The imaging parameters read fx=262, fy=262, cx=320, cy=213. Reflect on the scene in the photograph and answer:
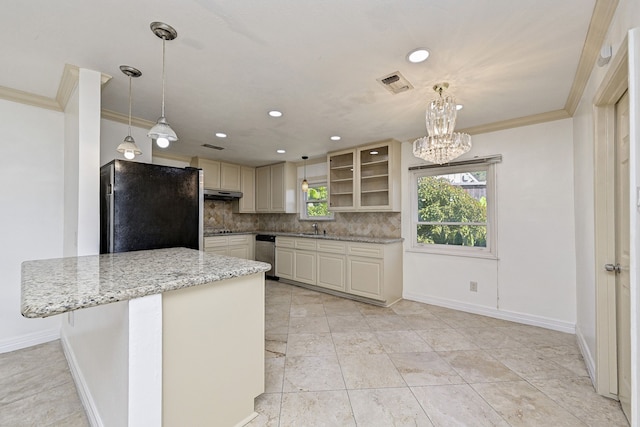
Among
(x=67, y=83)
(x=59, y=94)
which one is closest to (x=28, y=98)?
(x=59, y=94)

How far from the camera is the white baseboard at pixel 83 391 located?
1498mm

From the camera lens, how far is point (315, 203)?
524 cm

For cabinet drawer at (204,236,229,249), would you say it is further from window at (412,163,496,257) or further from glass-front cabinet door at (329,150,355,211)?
window at (412,163,496,257)

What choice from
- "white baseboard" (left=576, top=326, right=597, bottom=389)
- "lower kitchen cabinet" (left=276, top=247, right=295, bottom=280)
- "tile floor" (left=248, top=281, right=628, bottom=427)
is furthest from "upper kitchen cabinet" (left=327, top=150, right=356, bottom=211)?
→ "white baseboard" (left=576, top=326, right=597, bottom=389)

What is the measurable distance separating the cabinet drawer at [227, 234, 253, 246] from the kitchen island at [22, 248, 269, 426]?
3.24 m

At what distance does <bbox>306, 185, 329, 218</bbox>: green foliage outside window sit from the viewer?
5.10m

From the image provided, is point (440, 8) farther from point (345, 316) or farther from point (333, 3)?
point (345, 316)

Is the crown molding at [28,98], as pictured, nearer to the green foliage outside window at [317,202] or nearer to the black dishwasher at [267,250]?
the black dishwasher at [267,250]

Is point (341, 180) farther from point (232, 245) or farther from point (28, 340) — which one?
point (28, 340)

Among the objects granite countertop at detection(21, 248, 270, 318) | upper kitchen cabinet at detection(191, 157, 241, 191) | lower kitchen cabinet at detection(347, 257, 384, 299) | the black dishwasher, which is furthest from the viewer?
the black dishwasher

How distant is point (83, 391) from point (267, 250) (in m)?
3.41

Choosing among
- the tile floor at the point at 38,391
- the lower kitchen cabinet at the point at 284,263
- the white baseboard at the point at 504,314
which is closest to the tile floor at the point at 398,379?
the tile floor at the point at 38,391

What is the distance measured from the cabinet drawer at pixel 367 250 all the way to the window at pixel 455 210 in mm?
632

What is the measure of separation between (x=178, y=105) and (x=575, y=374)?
13.6 ft
